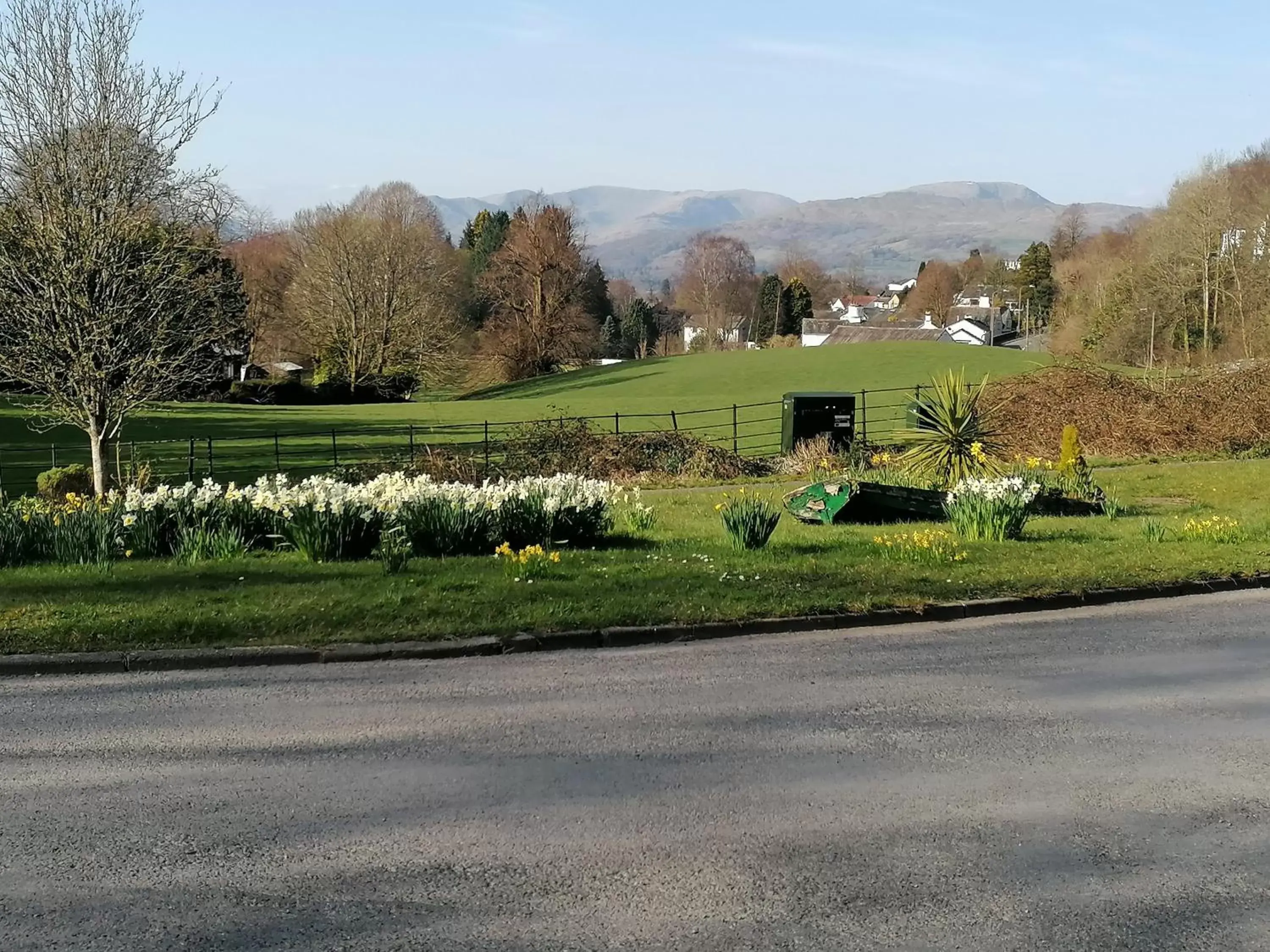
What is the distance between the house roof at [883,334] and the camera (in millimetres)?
111188

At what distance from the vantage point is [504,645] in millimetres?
8625

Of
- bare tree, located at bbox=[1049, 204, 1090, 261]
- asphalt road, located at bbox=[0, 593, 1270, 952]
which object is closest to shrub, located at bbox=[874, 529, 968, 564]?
asphalt road, located at bbox=[0, 593, 1270, 952]

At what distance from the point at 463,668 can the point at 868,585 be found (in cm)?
400

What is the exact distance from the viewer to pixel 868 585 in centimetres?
1043

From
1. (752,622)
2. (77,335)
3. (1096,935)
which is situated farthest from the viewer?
(77,335)

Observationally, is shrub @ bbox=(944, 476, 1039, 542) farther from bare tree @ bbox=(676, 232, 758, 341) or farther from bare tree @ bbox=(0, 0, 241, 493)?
bare tree @ bbox=(676, 232, 758, 341)

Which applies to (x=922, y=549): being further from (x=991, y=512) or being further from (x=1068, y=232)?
(x=1068, y=232)

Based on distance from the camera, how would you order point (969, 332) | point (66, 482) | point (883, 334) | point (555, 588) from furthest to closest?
point (969, 332) → point (883, 334) → point (66, 482) → point (555, 588)

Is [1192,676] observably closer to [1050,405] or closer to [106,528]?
[106,528]

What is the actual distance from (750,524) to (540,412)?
46693mm

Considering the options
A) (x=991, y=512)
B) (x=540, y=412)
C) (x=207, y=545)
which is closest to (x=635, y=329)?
(x=540, y=412)

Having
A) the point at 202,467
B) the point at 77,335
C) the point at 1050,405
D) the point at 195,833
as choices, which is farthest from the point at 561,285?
the point at 195,833

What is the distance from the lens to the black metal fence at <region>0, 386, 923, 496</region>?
28.0 m

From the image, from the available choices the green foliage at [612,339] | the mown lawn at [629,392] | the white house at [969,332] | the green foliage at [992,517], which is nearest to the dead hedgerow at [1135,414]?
the green foliage at [992,517]
